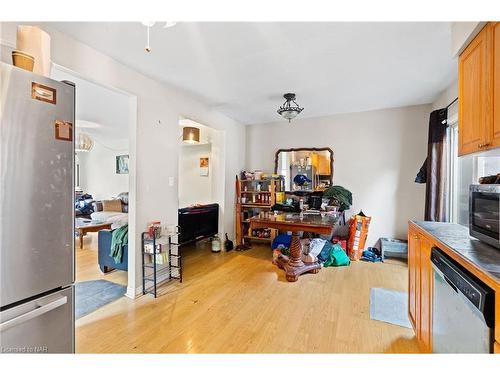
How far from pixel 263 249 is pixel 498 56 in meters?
3.72

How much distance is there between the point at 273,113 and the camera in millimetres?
4070

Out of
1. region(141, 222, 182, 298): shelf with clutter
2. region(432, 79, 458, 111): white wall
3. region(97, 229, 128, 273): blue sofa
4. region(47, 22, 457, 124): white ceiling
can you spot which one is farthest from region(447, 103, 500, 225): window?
region(97, 229, 128, 273): blue sofa

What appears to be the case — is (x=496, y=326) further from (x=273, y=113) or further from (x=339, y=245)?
(x=273, y=113)

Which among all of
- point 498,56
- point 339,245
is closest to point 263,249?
point 339,245

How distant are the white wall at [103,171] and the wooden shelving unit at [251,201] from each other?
4072 mm

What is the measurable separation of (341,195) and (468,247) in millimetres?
2623

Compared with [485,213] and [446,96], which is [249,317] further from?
[446,96]

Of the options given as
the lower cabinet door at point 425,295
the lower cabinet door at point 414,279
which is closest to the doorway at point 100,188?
the lower cabinet door at point 425,295

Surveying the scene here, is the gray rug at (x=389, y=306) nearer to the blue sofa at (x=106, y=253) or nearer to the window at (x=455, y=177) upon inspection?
the window at (x=455, y=177)

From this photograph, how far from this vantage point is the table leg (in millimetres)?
2873

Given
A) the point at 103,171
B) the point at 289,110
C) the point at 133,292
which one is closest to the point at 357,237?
the point at 289,110

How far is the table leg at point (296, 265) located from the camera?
113 inches

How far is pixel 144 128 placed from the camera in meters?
2.58

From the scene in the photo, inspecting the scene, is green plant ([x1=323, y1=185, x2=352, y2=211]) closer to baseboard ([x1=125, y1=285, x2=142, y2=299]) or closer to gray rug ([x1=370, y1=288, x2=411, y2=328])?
gray rug ([x1=370, y1=288, x2=411, y2=328])
